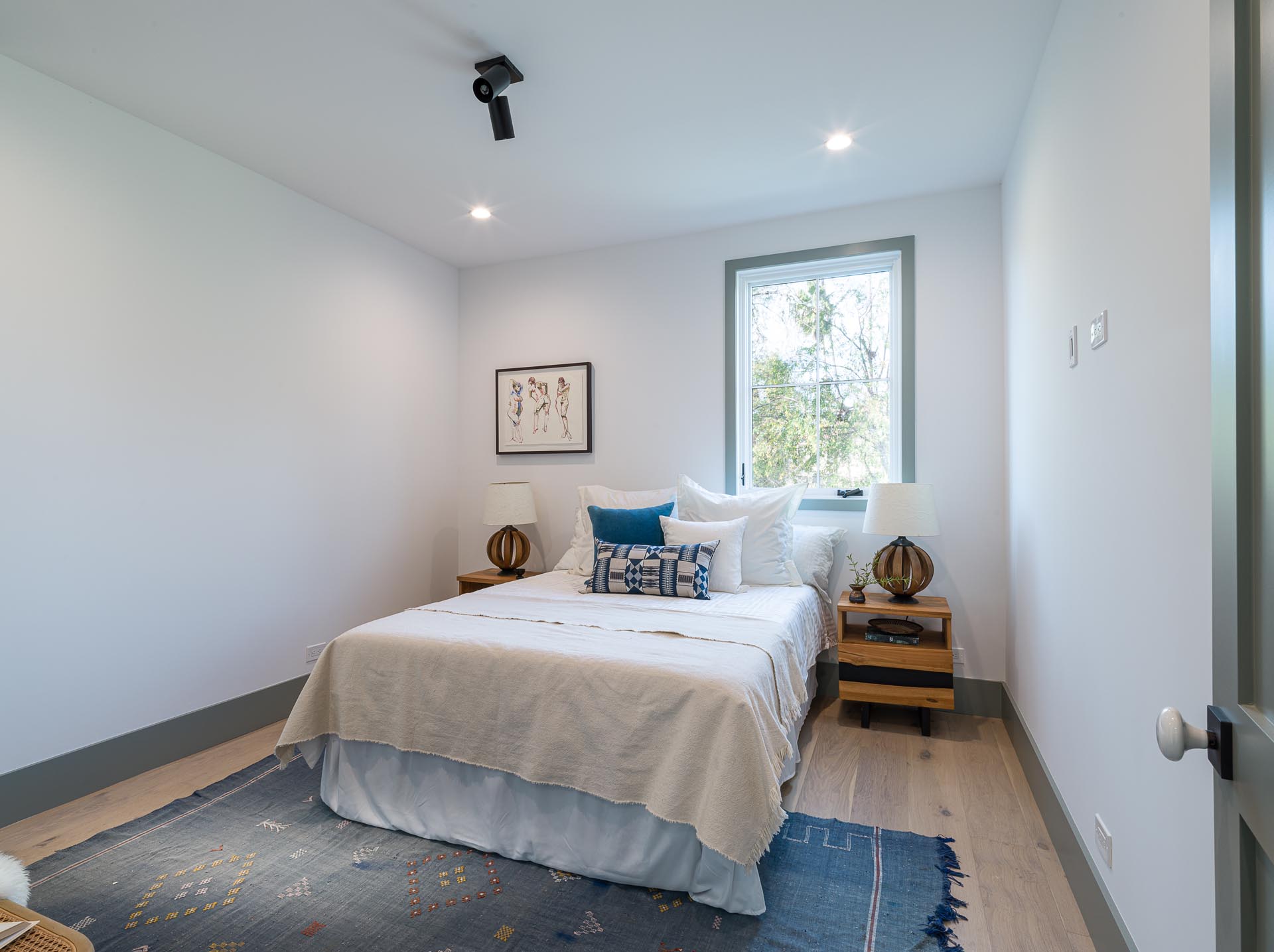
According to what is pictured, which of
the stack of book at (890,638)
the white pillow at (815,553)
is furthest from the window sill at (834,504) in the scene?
the stack of book at (890,638)

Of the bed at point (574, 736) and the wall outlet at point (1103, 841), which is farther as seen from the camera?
the bed at point (574, 736)

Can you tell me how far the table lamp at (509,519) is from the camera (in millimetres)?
4133

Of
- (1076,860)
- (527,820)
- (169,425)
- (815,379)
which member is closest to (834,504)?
(815,379)

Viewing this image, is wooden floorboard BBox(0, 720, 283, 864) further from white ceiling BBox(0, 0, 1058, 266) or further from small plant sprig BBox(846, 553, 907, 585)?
small plant sprig BBox(846, 553, 907, 585)

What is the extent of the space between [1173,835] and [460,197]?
3.73m

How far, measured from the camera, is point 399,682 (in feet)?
7.33

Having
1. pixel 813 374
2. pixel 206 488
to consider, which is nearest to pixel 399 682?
pixel 206 488

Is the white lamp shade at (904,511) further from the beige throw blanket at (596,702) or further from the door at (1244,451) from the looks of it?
the door at (1244,451)

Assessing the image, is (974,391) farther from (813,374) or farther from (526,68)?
(526,68)

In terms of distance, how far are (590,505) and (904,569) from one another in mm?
1781

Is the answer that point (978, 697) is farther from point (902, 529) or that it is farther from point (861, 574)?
point (902, 529)

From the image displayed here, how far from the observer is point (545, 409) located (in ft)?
14.6

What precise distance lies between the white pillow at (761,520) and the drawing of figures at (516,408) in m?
1.42

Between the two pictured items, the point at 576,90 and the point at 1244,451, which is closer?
the point at 1244,451
